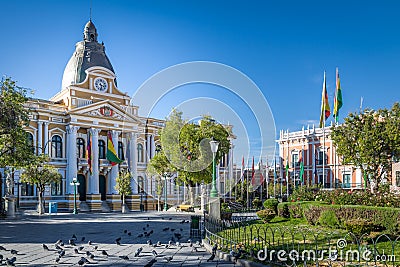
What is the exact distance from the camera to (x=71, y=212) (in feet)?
117

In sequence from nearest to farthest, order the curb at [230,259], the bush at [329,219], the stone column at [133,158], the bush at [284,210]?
the curb at [230,259] < the bush at [329,219] < the bush at [284,210] < the stone column at [133,158]

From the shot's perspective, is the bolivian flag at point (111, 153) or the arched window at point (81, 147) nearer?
the bolivian flag at point (111, 153)

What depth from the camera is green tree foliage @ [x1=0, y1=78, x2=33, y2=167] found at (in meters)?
20.8

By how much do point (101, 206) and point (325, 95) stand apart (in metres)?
24.2

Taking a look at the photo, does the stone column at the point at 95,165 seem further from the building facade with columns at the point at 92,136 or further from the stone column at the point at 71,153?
the stone column at the point at 71,153

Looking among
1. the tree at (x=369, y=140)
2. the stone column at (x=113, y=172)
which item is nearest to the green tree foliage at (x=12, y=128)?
the stone column at (x=113, y=172)

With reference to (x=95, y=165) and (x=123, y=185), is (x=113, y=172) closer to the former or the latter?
(x=95, y=165)

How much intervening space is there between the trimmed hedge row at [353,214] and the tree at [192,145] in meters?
10.1

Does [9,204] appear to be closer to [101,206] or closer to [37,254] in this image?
[101,206]

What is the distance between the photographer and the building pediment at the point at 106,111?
3925cm

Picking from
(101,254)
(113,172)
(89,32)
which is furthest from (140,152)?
(101,254)

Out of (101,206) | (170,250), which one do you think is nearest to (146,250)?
(170,250)

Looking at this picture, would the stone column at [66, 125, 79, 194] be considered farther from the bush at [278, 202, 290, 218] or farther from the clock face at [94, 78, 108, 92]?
the bush at [278, 202, 290, 218]

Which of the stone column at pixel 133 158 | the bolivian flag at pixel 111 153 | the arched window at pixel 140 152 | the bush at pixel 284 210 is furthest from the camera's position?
the arched window at pixel 140 152
